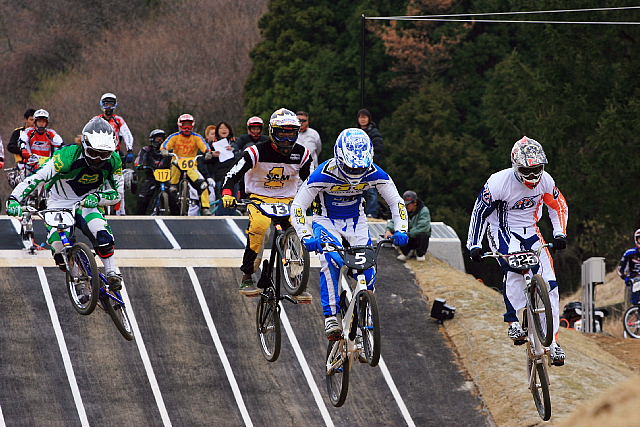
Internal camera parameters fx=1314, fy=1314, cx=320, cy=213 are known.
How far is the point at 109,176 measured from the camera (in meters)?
17.8

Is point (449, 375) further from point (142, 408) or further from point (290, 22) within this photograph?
point (290, 22)

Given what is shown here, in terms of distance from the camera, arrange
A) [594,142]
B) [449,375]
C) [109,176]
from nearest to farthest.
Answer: [109,176] → [449,375] → [594,142]

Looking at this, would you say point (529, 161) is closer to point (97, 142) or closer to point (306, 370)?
point (97, 142)

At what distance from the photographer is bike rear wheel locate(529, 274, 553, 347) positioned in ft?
53.6

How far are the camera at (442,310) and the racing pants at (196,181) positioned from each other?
554 centimetres

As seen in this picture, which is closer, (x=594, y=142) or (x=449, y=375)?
(x=449, y=375)

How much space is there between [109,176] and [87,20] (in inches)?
2327

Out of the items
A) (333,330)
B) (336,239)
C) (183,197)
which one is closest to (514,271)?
(336,239)

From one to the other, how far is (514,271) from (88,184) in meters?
5.86

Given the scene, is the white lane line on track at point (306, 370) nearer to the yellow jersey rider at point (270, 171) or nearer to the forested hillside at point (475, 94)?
the yellow jersey rider at point (270, 171)

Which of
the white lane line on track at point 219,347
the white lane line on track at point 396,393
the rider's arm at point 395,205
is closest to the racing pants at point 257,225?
→ the rider's arm at point 395,205

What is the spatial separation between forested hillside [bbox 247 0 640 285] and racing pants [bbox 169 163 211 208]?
14558 millimetres

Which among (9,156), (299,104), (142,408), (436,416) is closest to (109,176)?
(142,408)

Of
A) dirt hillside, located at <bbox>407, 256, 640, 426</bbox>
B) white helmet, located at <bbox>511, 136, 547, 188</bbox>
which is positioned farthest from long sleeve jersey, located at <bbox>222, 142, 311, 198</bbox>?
dirt hillside, located at <bbox>407, 256, 640, 426</bbox>
